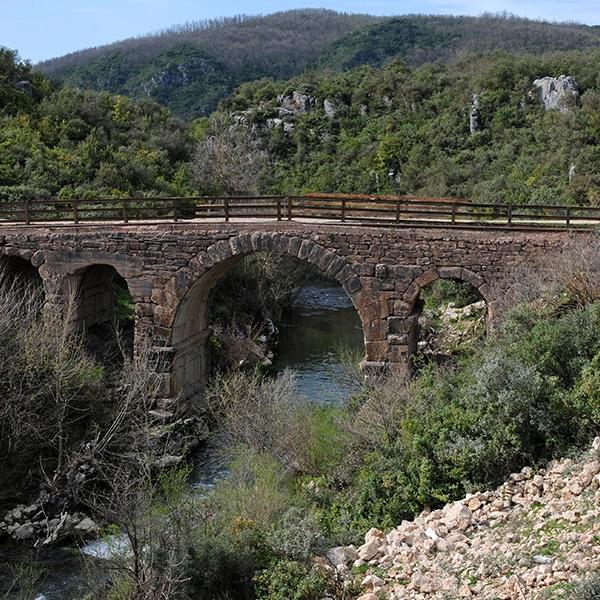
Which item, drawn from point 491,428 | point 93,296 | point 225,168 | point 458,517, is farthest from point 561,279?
point 225,168

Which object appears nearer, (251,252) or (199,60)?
(251,252)

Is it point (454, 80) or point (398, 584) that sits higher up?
point (454, 80)

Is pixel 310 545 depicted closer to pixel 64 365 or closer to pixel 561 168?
pixel 64 365

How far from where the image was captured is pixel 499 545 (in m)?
10.9

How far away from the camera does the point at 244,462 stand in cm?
1792

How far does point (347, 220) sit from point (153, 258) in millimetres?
5756

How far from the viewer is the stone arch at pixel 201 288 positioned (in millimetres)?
22031

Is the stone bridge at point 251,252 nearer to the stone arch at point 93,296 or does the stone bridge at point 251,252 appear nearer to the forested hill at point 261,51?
the stone arch at point 93,296

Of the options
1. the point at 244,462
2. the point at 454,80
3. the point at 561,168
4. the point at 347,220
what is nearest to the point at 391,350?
the point at 347,220

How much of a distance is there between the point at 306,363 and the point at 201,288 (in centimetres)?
909

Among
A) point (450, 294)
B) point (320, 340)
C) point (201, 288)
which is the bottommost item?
point (320, 340)

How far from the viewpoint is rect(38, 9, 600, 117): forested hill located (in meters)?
95.8

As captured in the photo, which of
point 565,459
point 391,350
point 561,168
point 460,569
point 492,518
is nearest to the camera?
point 460,569

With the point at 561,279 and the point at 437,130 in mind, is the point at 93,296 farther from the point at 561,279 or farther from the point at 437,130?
the point at 437,130
